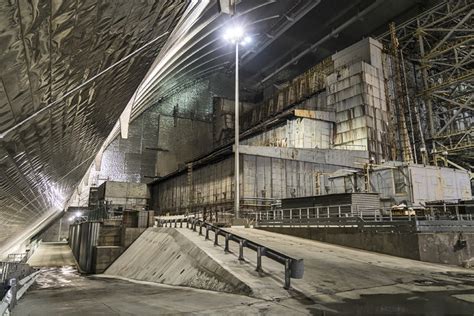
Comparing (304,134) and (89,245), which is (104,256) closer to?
(89,245)

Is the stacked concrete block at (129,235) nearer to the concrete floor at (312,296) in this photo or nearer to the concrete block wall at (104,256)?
the concrete block wall at (104,256)

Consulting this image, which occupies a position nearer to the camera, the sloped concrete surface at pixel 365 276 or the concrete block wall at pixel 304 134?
the sloped concrete surface at pixel 365 276

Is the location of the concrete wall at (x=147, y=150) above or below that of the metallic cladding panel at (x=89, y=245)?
above

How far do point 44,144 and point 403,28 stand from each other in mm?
41120

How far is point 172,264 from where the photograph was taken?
11.0 meters

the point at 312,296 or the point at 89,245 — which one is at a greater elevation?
the point at 312,296

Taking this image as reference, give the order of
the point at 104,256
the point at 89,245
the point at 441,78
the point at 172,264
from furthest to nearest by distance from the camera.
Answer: the point at 441,78
the point at 89,245
the point at 104,256
the point at 172,264

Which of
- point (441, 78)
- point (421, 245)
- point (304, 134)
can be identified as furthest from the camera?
point (441, 78)

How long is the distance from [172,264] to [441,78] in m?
38.5

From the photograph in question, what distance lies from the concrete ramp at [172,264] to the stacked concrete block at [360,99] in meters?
25.1

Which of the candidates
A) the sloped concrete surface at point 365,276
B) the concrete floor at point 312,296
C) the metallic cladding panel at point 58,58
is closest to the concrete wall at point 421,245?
the sloped concrete surface at point 365,276

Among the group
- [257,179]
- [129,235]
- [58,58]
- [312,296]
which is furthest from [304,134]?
[58,58]

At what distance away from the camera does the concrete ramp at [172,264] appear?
8000 millimetres

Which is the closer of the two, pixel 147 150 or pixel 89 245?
pixel 89 245
